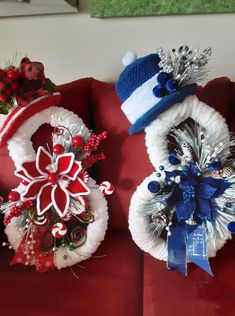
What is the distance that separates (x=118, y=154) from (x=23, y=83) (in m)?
0.36

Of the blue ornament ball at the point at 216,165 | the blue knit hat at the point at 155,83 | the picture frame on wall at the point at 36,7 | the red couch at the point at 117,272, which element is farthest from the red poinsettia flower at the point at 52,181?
the picture frame on wall at the point at 36,7

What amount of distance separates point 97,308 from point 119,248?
0.79ft

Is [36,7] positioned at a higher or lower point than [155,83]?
higher

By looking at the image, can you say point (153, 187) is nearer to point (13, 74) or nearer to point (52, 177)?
point (52, 177)

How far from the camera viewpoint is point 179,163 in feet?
3.23

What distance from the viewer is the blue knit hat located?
3.08 feet

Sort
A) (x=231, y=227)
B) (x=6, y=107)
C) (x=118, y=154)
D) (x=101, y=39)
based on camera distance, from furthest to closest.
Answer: (x=101, y=39) < (x=118, y=154) < (x=6, y=107) < (x=231, y=227)

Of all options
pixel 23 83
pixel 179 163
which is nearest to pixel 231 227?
pixel 179 163

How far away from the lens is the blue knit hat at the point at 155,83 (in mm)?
938

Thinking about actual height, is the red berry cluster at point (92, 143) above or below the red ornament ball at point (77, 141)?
below

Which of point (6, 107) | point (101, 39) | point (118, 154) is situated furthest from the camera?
point (101, 39)

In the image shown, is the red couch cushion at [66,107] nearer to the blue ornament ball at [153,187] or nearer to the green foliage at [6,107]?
the green foliage at [6,107]

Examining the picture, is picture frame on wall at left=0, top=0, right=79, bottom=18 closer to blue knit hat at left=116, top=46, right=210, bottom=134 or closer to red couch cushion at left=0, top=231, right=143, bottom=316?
blue knit hat at left=116, top=46, right=210, bottom=134

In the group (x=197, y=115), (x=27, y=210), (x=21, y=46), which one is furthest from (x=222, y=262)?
(x=21, y=46)
